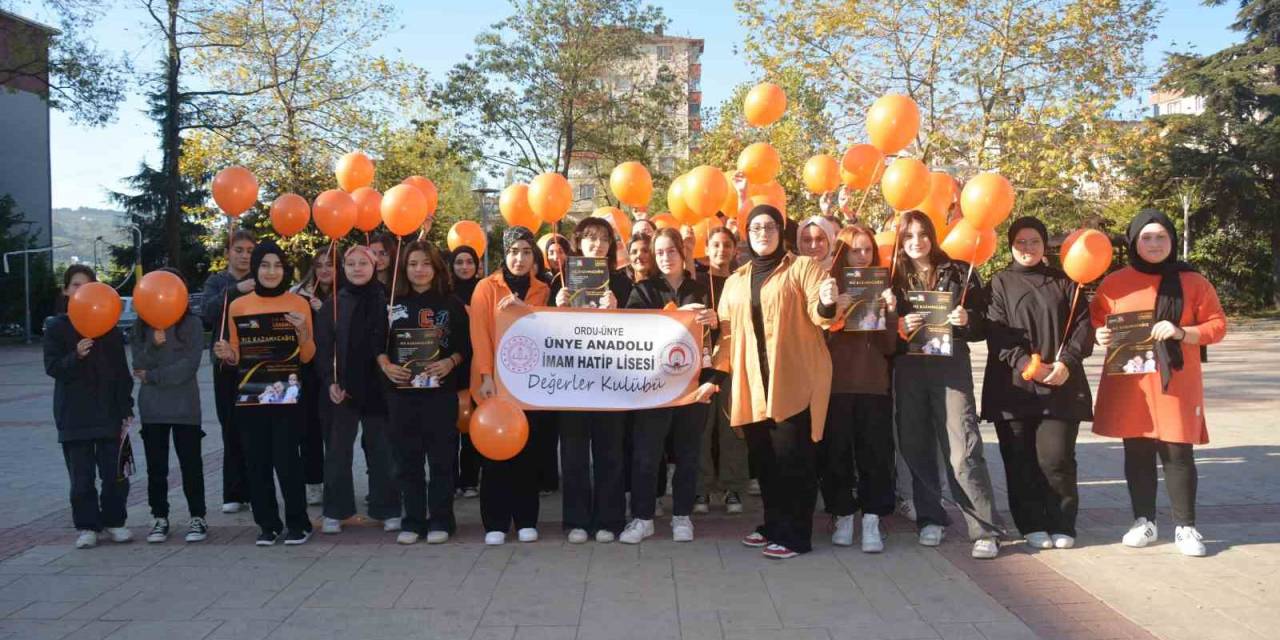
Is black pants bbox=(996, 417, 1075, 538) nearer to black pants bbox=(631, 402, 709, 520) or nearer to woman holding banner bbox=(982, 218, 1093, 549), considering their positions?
woman holding banner bbox=(982, 218, 1093, 549)

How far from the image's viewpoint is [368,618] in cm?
453

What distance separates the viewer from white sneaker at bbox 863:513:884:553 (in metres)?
5.52

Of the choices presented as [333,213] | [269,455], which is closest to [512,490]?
[269,455]

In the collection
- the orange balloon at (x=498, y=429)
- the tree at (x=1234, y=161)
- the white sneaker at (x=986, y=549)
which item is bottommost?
the white sneaker at (x=986, y=549)

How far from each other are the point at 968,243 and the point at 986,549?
1867 millimetres

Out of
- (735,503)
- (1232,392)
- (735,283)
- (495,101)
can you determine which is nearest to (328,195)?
(735,283)

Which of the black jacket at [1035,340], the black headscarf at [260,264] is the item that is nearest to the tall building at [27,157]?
the black headscarf at [260,264]

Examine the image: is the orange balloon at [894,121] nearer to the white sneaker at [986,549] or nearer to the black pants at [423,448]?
the white sneaker at [986,549]

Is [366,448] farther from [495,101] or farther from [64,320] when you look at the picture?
[495,101]

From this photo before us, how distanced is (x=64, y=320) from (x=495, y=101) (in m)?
24.3

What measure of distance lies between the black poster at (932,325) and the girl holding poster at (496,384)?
235 centimetres

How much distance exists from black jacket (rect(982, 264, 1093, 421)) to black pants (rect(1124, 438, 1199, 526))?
Answer: 371 millimetres

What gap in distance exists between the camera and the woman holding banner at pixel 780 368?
5.28 metres

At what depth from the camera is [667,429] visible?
5.98 m
